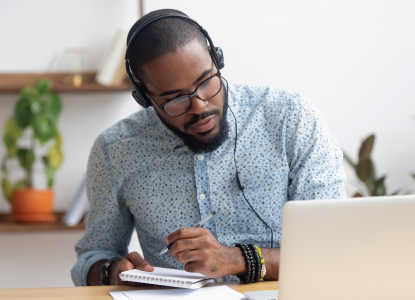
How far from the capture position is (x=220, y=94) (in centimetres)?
133

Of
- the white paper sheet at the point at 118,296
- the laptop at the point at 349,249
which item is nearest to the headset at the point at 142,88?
the white paper sheet at the point at 118,296

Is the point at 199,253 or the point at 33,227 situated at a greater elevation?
the point at 199,253

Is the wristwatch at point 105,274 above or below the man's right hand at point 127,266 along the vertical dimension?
below

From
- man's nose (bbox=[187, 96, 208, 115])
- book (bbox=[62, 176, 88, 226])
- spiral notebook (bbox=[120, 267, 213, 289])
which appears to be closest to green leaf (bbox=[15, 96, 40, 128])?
book (bbox=[62, 176, 88, 226])

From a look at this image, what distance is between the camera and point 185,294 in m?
0.97

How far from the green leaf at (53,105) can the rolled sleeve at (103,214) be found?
81 centimetres

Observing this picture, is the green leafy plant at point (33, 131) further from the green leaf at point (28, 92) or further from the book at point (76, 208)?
the book at point (76, 208)

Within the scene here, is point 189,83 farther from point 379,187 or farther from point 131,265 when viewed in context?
point 379,187

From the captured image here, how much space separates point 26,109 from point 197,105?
121 centimetres

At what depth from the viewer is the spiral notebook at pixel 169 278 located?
99cm

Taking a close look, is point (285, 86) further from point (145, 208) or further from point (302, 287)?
point (302, 287)

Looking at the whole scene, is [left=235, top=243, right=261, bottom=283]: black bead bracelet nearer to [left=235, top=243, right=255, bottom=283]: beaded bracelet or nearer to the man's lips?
[left=235, top=243, right=255, bottom=283]: beaded bracelet

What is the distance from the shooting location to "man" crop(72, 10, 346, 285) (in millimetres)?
1243

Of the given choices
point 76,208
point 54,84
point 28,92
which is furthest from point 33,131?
point 76,208
